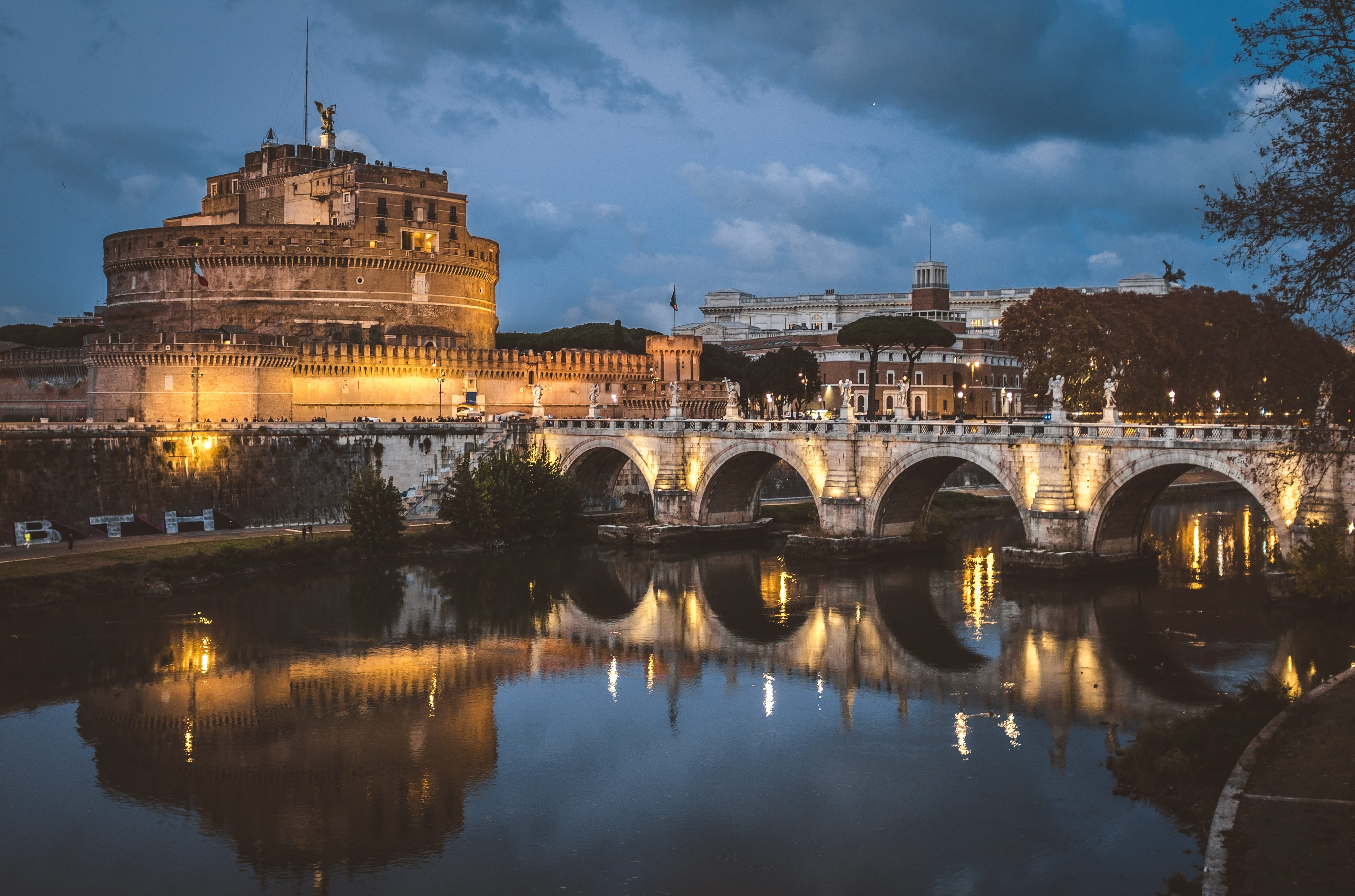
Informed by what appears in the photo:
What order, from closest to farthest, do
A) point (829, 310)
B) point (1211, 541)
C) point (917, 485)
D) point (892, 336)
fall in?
1. point (917, 485)
2. point (1211, 541)
3. point (892, 336)
4. point (829, 310)

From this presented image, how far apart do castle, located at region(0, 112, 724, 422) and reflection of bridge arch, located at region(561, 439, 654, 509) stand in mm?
6916

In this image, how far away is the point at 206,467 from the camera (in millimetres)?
48438

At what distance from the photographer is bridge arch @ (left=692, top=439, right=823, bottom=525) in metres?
48.1

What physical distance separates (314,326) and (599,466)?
19688 mm

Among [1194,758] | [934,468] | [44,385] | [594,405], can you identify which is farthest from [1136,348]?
[44,385]

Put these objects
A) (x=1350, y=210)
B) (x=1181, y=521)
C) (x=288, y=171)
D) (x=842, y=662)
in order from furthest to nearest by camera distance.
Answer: (x=288, y=171)
(x=1181, y=521)
(x=842, y=662)
(x=1350, y=210)

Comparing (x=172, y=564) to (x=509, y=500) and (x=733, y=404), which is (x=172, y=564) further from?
(x=733, y=404)

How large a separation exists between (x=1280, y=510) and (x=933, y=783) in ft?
53.4

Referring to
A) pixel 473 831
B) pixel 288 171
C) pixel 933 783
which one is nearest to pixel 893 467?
pixel 933 783

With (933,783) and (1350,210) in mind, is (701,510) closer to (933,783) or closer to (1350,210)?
(933,783)

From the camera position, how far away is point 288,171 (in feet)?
246

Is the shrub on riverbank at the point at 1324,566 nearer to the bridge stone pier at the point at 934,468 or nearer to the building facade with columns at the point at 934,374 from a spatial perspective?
the bridge stone pier at the point at 934,468

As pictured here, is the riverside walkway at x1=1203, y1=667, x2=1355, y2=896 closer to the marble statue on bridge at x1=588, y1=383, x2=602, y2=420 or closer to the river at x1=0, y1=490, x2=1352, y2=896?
the river at x1=0, y1=490, x2=1352, y2=896

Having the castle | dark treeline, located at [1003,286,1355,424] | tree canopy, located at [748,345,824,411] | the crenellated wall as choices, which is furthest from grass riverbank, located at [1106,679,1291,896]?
tree canopy, located at [748,345,824,411]
